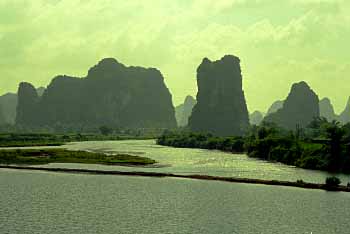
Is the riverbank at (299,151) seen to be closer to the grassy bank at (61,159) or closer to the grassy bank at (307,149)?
the grassy bank at (307,149)

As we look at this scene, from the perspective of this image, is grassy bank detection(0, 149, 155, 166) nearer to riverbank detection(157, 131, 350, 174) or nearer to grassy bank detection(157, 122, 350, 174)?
riverbank detection(157, 131, 350, 174)

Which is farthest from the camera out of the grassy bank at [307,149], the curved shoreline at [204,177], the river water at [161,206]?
the grassy bank at [307,149]

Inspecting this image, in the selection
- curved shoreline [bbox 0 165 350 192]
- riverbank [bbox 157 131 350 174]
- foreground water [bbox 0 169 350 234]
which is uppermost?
riverbank [bbox 157 131 350 174]

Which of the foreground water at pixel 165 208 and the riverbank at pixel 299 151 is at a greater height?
the riverbank at pixel 299 151

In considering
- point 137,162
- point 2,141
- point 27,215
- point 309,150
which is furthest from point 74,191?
point 2,141

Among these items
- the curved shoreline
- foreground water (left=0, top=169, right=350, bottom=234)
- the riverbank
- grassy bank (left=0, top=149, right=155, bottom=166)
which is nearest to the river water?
foreground water (left=0, top=169, right=350, bottom=234)

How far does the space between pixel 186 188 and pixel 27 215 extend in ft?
72.2

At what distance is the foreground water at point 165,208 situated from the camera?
40772mm

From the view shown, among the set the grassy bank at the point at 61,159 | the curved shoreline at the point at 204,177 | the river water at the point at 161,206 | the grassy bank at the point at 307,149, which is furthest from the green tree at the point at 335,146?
the grassy bank at the point at 61,159

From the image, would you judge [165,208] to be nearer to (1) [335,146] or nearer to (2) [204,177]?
(2) [204,177]

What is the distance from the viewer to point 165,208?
4888cm

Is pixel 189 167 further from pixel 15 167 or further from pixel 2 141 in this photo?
pixel 2 141

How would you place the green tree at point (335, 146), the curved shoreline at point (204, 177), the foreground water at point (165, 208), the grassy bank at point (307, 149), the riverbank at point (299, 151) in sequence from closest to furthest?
the foreground water at point (165, 208) < the curved shoreline at point (204, 177) < the green tree at point (335, 146) < the riverbank at point (299, 151) < the grassy bank at point (307, 149)

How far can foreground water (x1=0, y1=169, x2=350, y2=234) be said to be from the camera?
40.8m
